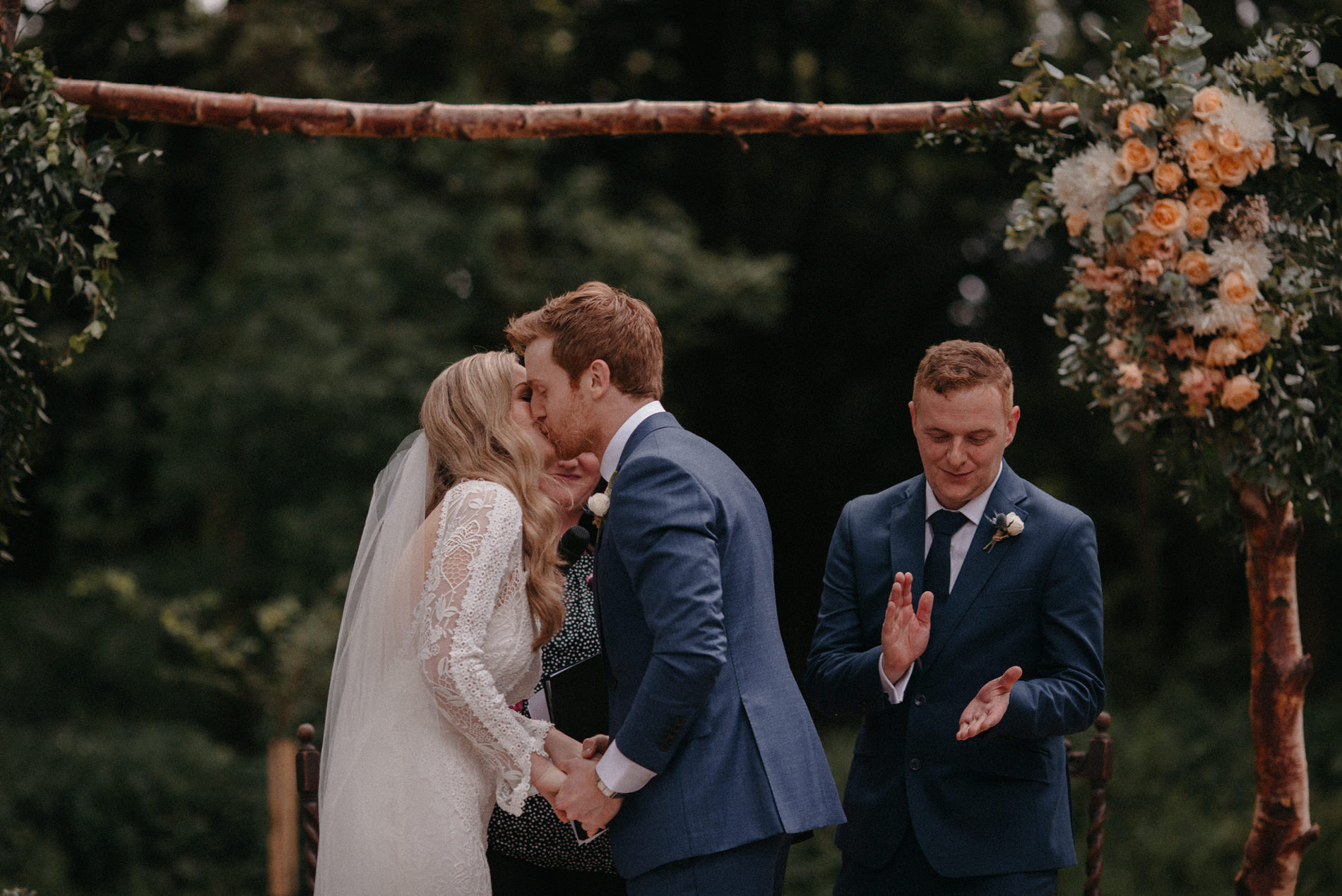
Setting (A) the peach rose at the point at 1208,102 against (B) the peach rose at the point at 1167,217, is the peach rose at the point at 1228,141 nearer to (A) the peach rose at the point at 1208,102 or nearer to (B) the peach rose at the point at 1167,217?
(A) the peach rose at the point at 1208,102

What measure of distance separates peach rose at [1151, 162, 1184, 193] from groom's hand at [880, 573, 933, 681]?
52.9 inches

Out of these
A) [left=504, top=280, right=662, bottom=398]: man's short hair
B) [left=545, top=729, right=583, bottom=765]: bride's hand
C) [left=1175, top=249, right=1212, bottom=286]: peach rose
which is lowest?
[left=545, top=729, right=583, bottom=765]: bride's hand

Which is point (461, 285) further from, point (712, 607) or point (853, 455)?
point (712, 607)

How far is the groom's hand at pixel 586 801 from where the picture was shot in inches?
96.7

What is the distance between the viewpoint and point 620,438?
2600 mm

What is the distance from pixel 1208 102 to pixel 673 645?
2069 millimetres

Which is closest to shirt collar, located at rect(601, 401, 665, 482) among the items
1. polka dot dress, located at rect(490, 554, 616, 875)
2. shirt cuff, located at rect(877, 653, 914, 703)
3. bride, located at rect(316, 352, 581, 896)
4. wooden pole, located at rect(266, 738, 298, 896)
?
bride, located at rect(316, 352, 581, 896)

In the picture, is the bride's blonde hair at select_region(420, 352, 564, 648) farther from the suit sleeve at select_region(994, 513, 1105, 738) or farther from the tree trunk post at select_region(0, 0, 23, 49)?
the tree trunk post at select_region(0, 0, 23, 49)

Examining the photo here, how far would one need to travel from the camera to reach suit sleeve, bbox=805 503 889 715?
2.79 metres

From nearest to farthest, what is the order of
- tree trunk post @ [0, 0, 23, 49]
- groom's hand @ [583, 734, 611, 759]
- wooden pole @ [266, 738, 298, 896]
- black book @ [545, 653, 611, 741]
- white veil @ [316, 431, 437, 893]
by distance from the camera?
groom's hand @ [583, 734, 611, 759]
white veil @ [316, 431, 437, 893]
black book @ [545, 653, 611, 741]
tree trunk post @ [0, 0, 23, 49]
wooden pole @ [266, 738, 298, 896]

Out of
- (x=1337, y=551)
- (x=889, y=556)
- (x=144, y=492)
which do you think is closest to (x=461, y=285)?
(x=144, y=492)

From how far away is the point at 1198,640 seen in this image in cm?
1107

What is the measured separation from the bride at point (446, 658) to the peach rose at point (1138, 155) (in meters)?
1.71

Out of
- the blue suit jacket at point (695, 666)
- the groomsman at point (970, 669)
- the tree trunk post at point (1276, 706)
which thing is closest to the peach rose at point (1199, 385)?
the tree trunk post at point (1276, 706)
